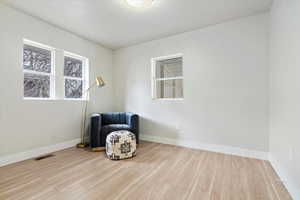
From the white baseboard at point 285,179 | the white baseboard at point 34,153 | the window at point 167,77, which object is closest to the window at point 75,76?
the white baseboard at point 34,153

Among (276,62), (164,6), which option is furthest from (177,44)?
(276,62)

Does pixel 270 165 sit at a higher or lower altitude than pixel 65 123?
lower

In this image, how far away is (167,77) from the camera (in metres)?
3.68

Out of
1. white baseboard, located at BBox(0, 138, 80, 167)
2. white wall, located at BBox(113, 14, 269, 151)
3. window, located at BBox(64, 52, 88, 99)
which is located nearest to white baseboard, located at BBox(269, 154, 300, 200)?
white wall, located at BBox(113, 14, 269, 151)

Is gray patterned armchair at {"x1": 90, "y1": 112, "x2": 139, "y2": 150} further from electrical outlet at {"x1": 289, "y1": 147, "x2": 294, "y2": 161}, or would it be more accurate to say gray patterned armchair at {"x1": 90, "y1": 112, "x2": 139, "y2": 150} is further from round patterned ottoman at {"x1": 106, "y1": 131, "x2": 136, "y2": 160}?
electrical outlet at {"x1": 289, "y1": 147, "x2": 294, "y2": 161}

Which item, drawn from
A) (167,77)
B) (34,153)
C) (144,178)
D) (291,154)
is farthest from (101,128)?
(291,154)

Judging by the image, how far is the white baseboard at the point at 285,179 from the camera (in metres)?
Result: 1.43

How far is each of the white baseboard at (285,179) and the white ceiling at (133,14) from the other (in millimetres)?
2438

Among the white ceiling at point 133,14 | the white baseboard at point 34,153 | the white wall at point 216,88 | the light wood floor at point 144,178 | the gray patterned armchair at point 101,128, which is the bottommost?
the light wood floor at point 144,178

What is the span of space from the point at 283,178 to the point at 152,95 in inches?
107

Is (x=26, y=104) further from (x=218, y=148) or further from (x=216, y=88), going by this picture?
(x=218, y=148)

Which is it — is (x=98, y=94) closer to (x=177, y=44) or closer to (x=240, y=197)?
(x=177, y=44)

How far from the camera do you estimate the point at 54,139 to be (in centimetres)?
295

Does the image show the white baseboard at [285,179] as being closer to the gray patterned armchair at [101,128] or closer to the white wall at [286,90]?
the white wall at [286,90]
